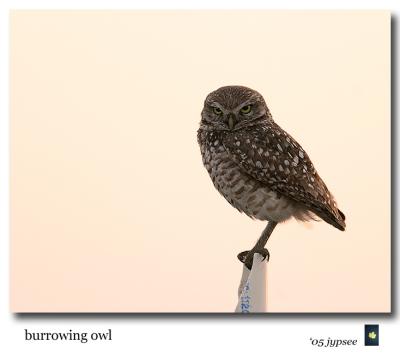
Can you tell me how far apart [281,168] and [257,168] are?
0.14 metres

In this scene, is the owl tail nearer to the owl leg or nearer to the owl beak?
the owl leg

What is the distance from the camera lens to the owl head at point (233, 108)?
13.2ft

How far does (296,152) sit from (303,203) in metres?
0.30

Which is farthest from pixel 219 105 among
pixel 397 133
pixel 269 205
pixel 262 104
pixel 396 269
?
pixel 396 269

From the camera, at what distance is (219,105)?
13.3 feet

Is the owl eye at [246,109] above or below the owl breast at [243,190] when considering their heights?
above

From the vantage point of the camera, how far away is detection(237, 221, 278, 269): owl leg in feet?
13.3

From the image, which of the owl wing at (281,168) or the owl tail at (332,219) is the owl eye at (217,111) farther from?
the owl tail at (332,219)

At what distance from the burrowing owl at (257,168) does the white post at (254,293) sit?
52 centimetres
